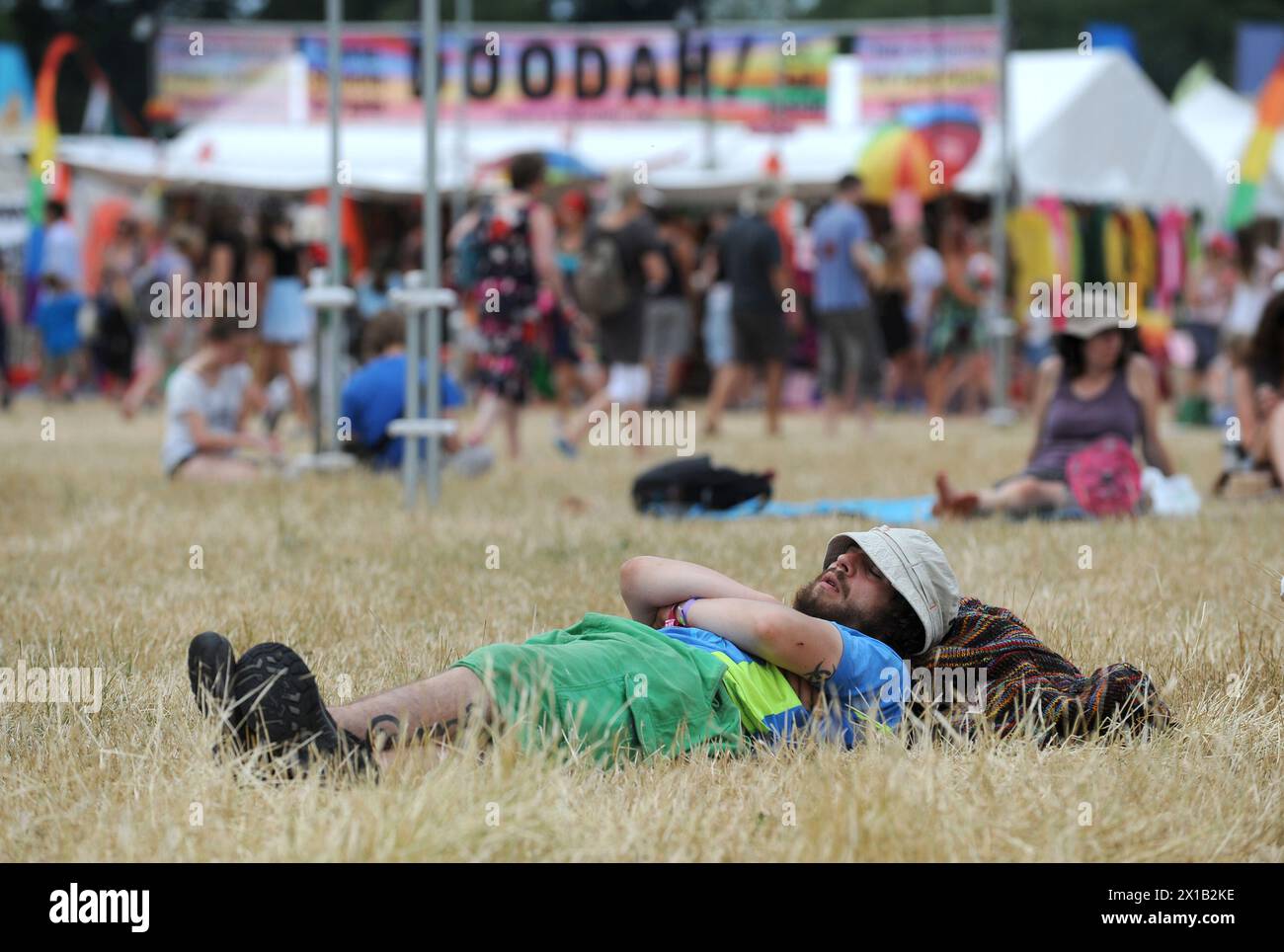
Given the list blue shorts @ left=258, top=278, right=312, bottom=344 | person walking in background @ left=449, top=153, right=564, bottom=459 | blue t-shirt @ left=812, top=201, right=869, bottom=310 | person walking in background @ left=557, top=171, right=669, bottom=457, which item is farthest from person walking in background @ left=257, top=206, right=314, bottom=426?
blue t-shirt @ left=812, top=201, right=869, bottom=310

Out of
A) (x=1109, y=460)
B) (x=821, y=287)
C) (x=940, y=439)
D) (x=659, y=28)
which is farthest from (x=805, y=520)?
(x=659, y=28)

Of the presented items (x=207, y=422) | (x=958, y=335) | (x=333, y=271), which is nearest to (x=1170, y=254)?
(x=958, y=335)

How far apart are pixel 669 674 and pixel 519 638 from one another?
1168 mm

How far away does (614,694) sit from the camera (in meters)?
3.55

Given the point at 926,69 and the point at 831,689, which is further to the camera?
the point at 926,69

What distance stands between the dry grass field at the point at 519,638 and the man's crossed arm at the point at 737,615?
0.22 metres

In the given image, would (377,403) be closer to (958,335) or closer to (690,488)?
(690,488)

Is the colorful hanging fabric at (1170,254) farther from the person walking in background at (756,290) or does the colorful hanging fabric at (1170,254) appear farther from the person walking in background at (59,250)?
the person walking in background at (59,250)

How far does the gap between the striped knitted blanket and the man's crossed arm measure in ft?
0.81

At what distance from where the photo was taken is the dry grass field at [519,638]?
2.98 metres

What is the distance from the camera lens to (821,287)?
14680mm

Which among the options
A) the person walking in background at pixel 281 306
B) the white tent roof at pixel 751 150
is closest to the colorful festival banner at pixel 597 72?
the white tent roof at pixel 751 150
